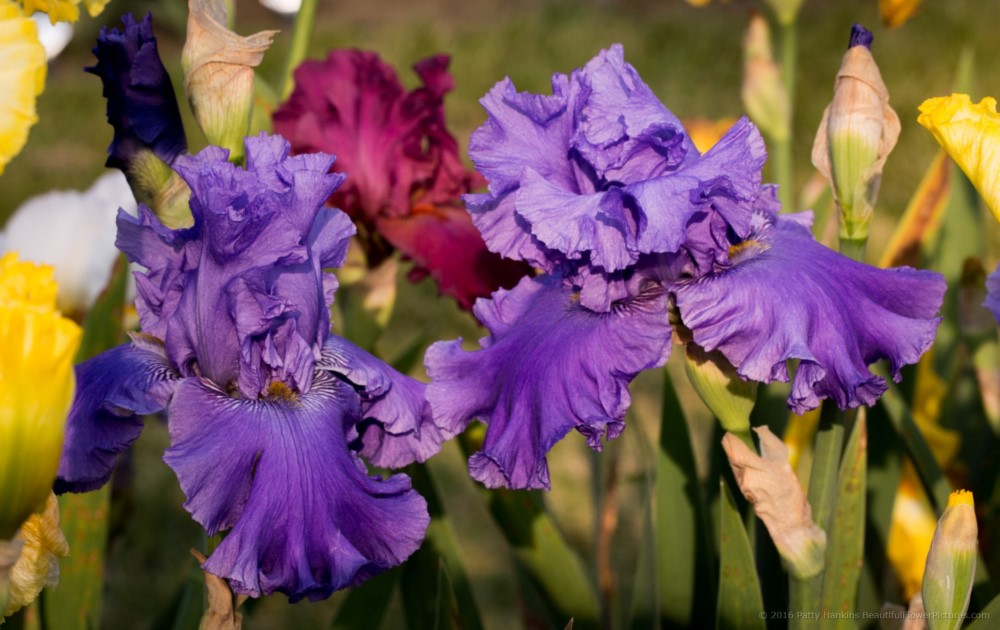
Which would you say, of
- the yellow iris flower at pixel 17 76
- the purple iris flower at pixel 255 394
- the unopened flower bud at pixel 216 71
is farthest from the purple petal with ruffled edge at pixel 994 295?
the yellow iris flower at pixel 17 76

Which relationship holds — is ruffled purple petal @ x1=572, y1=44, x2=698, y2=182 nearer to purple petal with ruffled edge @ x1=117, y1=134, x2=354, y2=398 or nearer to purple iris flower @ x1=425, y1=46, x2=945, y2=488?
purple iris flower @ x1=425, y1=46, x2=945, y2=488

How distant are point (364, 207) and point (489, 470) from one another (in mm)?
415

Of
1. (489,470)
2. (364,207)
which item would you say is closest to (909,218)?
(364,207)

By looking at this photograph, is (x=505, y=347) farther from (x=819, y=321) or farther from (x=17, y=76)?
(x=17, y=76)

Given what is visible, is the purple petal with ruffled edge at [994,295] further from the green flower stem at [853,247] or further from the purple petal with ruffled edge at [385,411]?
the purple petal with ruffled edge at [385,411]

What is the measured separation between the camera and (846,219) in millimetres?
798

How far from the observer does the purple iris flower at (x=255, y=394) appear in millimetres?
659

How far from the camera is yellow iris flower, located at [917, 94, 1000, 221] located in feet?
2.37

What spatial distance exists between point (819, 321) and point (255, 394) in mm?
367

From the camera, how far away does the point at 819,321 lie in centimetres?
72

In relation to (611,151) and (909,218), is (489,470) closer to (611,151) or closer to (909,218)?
(611,151)

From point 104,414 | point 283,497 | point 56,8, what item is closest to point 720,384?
point 283,497

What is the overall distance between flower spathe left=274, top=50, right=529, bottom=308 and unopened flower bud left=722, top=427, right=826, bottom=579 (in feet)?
1.10

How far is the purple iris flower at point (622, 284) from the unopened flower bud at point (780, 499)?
0.16ft
